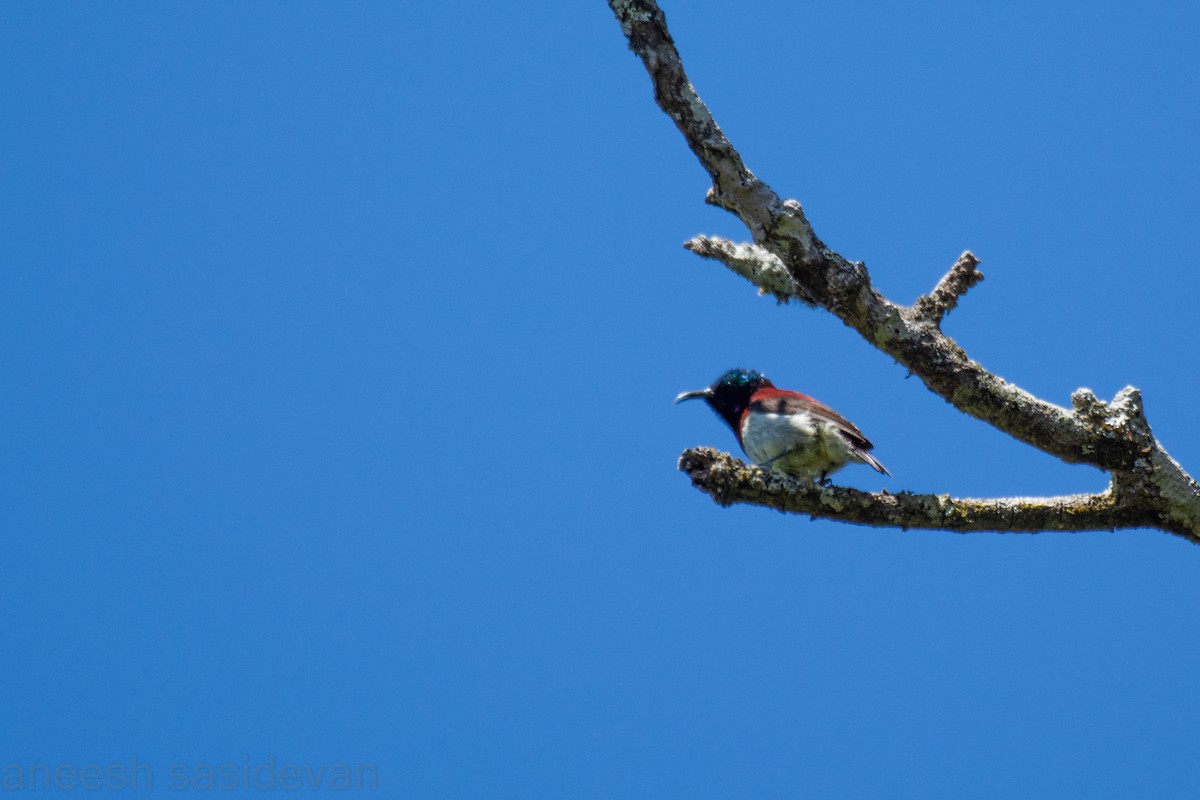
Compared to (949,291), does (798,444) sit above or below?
above

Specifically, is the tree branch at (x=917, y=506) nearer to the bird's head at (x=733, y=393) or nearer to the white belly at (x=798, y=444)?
the white belly at (x=798, y=444)

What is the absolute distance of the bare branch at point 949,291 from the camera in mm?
5660

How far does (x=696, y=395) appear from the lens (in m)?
10.1

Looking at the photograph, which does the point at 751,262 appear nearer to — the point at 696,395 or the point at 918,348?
the point at 918,348

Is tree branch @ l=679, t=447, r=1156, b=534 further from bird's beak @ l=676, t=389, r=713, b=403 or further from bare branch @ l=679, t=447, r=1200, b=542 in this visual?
bird's beak @ l=676, t=389, r=713, b=403

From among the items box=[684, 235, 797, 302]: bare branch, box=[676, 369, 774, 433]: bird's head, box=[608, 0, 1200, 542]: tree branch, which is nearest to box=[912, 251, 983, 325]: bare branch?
box=[608, 0, 1200, 542]: tree branch

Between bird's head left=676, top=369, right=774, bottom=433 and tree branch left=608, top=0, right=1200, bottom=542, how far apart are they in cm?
422

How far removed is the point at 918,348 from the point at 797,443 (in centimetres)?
286

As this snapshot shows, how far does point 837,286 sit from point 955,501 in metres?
1.34

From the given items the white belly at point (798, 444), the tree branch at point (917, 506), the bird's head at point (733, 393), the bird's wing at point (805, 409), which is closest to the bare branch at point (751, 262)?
the tree branch at point (917, 506)

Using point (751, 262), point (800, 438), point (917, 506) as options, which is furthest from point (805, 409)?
point (917, 506)

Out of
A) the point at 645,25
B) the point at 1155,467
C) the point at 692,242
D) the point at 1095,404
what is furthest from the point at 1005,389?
the point at 645,25

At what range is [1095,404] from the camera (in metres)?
5.46

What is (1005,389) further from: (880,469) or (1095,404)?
(880,469)
